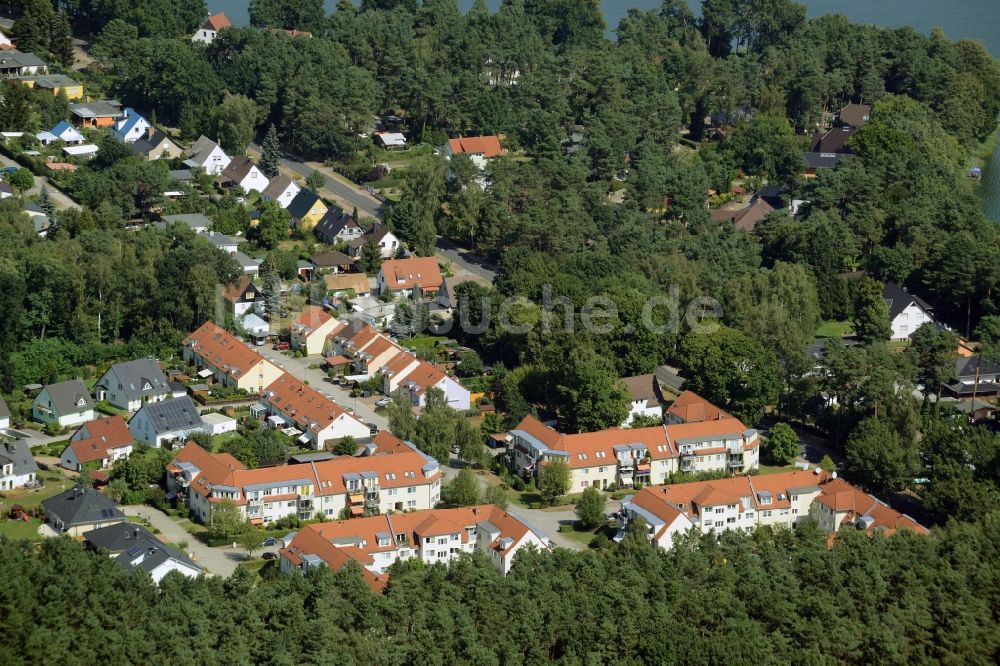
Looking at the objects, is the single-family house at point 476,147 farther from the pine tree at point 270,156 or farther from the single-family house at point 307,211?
the single-family house at point 307,211

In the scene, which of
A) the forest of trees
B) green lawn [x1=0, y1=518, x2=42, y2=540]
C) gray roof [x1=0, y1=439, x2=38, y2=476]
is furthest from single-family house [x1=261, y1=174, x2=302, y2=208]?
the forest of trees

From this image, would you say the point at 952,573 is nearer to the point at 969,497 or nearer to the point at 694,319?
the point at 969,497

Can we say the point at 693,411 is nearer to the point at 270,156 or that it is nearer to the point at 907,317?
the point at 907,317

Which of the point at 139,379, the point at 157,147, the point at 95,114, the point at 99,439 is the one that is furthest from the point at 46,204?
the point at 99,439

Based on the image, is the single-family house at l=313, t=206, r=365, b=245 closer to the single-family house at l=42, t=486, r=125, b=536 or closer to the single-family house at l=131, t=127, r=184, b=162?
the single-family house at l=131, t=127, r=184, b=162

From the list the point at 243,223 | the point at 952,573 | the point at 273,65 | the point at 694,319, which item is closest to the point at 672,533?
the point at 952,573

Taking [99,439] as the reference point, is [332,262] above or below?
above
